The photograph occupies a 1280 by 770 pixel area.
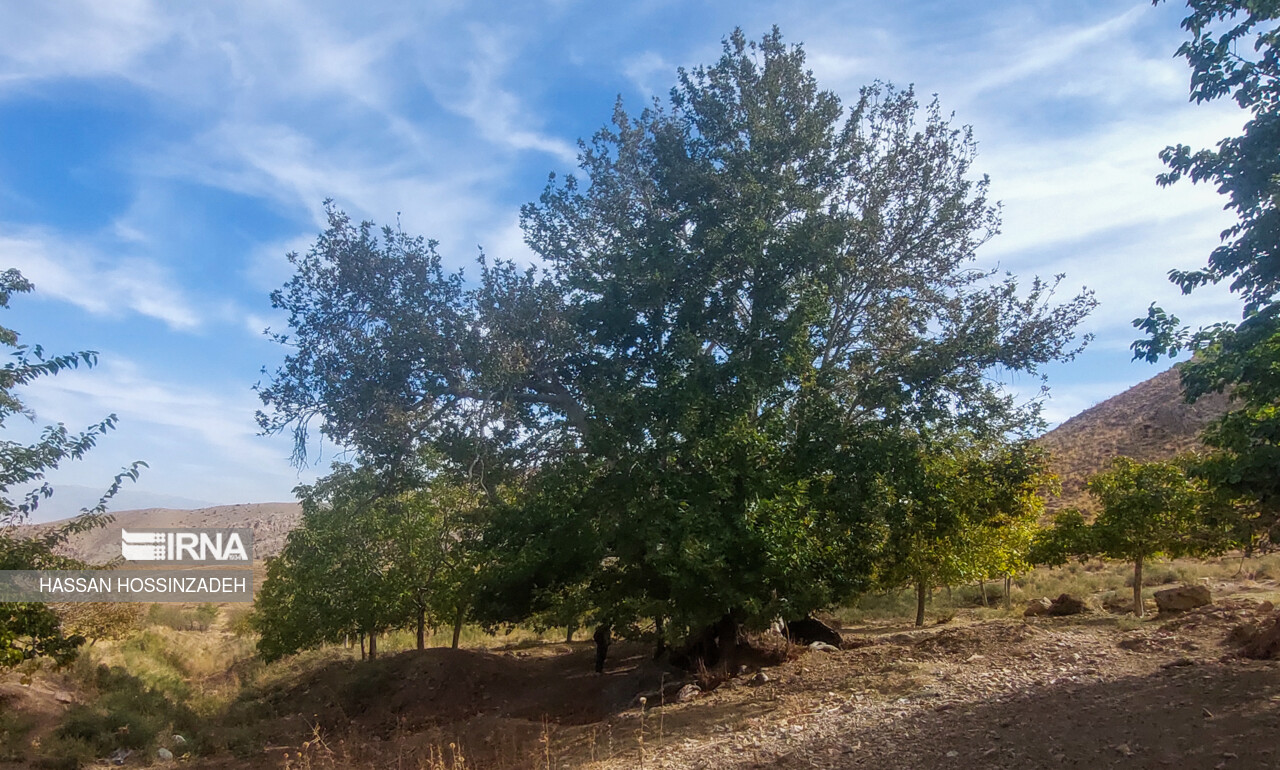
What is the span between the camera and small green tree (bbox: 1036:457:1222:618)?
19.0 m

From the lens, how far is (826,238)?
1199cm

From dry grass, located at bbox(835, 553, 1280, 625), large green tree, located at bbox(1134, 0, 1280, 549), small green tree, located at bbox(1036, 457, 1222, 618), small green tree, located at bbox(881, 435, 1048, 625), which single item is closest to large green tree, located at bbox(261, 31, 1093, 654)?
small green tree, located at bbox(881, 435, 1048, 625)

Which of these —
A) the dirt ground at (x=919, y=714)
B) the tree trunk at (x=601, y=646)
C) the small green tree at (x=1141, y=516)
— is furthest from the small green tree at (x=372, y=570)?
the small green tree at (x=1141, y=516)

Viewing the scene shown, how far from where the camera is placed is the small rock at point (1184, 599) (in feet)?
47.2

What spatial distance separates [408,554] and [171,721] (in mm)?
5782

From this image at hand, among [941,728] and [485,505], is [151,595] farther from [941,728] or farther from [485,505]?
[941,728]

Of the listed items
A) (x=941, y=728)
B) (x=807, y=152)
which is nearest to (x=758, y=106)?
(x=807, y=152)

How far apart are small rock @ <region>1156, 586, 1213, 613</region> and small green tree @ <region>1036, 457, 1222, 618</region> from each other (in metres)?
3.75

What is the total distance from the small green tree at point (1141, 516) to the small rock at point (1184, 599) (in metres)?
3.75

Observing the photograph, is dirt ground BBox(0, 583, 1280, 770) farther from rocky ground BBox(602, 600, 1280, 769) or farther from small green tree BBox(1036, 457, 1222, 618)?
small green tree BBox(1036, 457, 1222, 618)

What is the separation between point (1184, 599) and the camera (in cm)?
1447

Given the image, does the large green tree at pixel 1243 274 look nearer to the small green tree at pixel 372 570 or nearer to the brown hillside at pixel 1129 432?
the small green tree at pixel 372 570

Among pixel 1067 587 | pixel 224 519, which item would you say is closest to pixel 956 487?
pixel 1067 587

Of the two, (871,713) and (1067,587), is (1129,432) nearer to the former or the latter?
(1067,587)
